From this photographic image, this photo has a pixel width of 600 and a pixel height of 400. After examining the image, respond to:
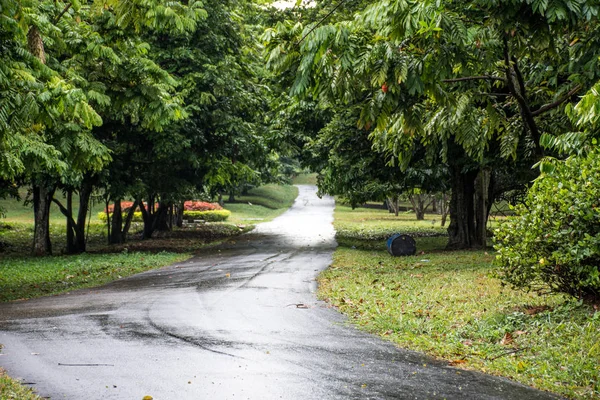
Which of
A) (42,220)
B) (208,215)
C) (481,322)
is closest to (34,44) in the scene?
(481,322)

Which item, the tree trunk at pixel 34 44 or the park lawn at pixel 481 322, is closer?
the park lawn at pixel 481 322

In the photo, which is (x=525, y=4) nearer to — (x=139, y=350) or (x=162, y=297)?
(x=139, y=350)

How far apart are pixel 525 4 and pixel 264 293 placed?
737cm

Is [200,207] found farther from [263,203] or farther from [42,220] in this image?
[42,220]

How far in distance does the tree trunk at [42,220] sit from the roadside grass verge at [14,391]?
16.4 meters

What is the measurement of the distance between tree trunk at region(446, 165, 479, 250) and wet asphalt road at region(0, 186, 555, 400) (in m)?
8.78

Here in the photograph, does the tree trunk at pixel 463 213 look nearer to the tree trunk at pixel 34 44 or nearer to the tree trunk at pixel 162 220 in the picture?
the tree trunk at pixel 34 44

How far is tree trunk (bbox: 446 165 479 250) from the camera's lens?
64.0ft

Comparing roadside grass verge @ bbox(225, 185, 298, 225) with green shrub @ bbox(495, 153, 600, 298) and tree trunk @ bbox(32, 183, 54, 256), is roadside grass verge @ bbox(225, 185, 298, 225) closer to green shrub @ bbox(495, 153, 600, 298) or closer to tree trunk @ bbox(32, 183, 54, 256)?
tree trunk @ bbox(32, 183, 54, 256)

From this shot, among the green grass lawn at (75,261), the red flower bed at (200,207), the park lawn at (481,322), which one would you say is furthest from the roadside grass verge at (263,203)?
the park lawn at (481,322)

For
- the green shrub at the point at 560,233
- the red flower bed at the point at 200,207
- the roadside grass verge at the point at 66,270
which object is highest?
the green shrub at the point at 560,233

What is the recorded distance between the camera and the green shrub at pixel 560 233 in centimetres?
679

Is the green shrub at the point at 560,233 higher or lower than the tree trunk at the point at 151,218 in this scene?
higher

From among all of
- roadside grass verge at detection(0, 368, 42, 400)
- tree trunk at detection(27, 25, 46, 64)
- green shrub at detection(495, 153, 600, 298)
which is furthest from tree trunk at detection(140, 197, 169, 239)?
roadside grass verge at detection(0, 368, 42, 400)
